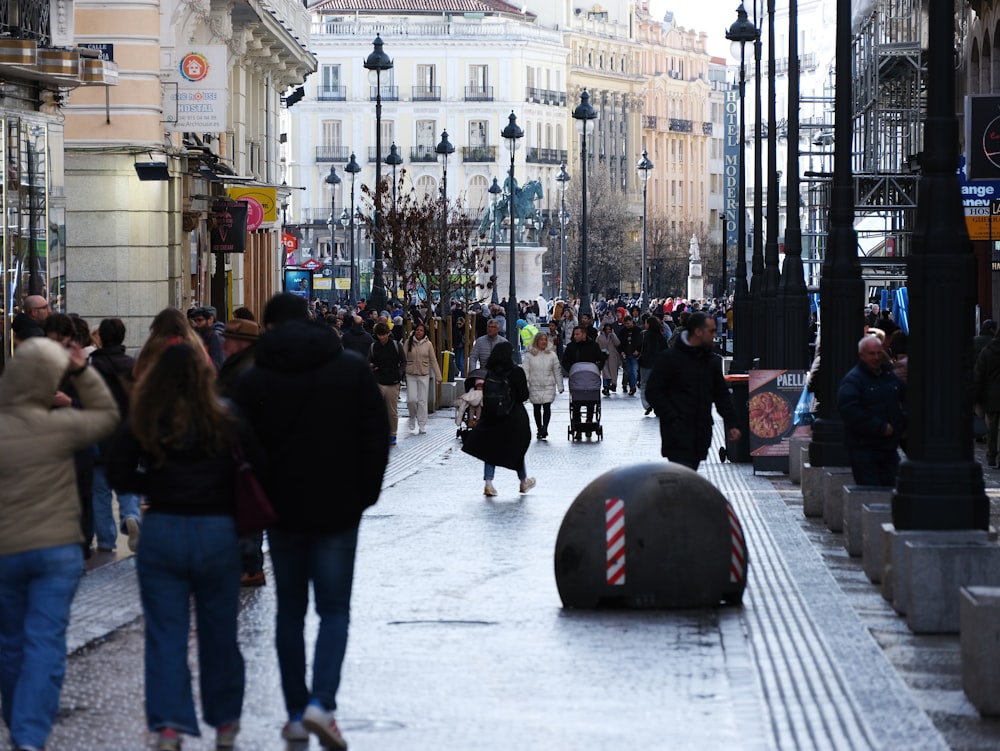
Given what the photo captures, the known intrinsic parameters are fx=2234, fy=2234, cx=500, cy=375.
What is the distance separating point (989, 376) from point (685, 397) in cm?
936

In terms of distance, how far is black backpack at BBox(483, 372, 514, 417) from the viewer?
21031mm

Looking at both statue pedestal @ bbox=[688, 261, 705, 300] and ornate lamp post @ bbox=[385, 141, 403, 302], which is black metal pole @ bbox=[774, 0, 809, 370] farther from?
statue pedestal @ bbox=[688, 261, 705, 300]

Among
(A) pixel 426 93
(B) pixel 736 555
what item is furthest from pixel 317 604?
(A) pixel 426 93

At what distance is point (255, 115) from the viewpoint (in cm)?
5250

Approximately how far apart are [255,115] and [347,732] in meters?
44.1

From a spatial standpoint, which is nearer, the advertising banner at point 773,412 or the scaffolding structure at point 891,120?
the advertising banner at point 773,412

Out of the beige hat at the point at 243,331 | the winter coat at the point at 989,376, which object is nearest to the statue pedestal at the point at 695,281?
the winter coat at the point at 989,376

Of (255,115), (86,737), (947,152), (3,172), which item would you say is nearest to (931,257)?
Result: (947,152)

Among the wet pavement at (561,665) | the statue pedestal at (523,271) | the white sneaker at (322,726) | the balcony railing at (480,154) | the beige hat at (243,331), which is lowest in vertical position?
the wet pavement at (561,665)

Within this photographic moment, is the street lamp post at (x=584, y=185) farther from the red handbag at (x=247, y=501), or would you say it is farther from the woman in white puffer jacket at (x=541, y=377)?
the red handbag at (x=247, y=501)

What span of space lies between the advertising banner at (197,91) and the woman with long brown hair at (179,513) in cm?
2708

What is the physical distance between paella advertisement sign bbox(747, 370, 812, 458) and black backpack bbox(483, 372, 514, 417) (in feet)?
11.5

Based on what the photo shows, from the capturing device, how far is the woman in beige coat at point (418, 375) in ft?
103

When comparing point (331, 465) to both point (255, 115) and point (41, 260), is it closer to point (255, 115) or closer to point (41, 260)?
point (41, 260)
